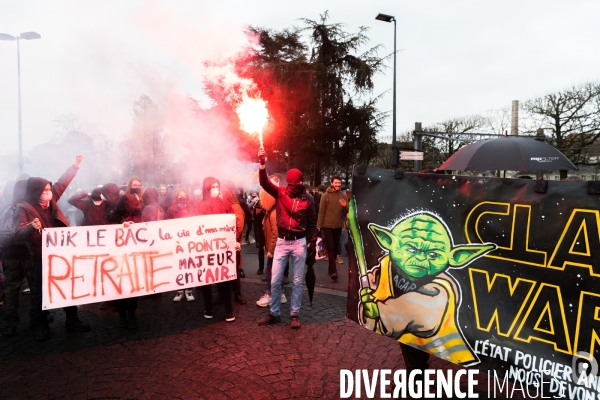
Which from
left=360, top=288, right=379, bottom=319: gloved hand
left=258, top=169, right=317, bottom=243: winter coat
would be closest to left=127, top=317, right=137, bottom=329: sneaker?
left=258, top=169, right=317, bottom=243: winter coat

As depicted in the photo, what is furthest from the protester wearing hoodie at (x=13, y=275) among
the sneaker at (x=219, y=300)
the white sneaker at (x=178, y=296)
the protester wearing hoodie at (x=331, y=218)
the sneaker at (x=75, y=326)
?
the protester wearing hoodie at (x=331, y=218)

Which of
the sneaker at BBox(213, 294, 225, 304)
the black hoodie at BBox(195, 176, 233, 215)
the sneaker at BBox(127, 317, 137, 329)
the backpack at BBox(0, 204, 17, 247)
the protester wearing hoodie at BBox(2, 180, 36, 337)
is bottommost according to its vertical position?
the sneaker at BBox(213, 294, 225, 304)

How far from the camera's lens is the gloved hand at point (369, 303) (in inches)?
123

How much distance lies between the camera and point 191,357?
3967mm

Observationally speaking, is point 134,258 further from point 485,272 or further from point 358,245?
point 485,272

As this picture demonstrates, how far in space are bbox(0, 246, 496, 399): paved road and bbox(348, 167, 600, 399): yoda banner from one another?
0.96m

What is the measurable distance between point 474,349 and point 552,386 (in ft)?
1.49

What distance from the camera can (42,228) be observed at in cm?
435

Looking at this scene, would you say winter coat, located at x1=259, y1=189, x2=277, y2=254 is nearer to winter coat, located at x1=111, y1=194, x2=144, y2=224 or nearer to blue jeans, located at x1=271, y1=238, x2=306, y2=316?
blue jeans, located at x1=271, y1=238, x2=306, y2=316

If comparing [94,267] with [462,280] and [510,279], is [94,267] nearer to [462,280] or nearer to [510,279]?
[462,280]

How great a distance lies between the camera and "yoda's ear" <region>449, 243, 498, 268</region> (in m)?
2.55

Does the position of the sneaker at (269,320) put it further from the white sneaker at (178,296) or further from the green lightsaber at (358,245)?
the green lightsaber at (358,245)

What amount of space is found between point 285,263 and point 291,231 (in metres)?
0.48

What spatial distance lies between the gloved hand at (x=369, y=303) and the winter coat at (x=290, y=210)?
1715 millimetres
